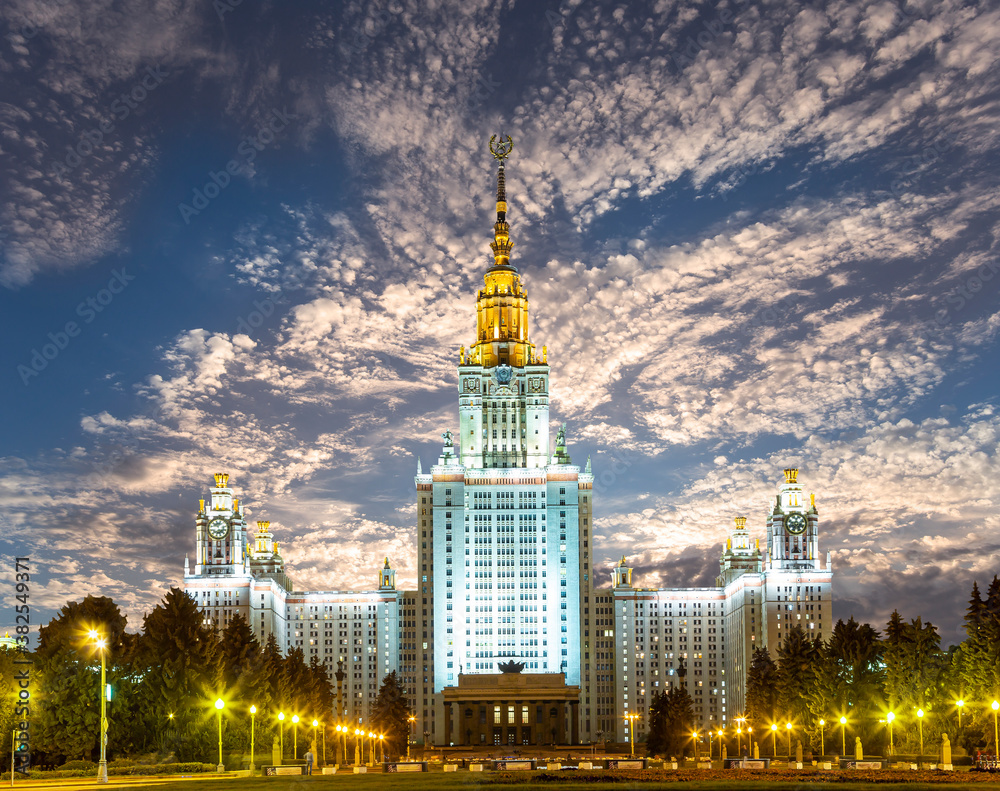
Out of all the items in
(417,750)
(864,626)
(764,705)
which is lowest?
(417,750)

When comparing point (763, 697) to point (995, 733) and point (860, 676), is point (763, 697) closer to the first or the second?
point (860, 676)

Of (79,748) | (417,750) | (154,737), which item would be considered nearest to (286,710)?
(154,737)

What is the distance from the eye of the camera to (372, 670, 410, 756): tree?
155250mm

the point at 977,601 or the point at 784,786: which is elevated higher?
the point at 977,601

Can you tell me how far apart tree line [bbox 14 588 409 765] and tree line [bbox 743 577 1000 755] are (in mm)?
57167

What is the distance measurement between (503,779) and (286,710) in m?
53.1

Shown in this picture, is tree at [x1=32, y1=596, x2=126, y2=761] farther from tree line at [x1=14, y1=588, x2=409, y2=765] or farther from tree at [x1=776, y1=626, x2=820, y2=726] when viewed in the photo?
tree at [x1=776, y1=626, x2=820, y2=726]

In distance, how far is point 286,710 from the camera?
11400 centimetres

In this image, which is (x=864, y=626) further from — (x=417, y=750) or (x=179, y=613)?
(x=417, y=750)

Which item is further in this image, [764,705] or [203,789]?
[764,705]

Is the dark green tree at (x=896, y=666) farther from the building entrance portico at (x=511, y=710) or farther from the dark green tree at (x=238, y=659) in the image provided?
the building entrance portico at (x=511, y=710)

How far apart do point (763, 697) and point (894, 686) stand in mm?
36105

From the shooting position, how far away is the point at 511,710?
19812 cm

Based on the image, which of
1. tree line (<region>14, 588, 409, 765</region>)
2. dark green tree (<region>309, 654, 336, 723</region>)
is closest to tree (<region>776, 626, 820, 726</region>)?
dark green tree (<region>309, 654, 336, 723</region>)
